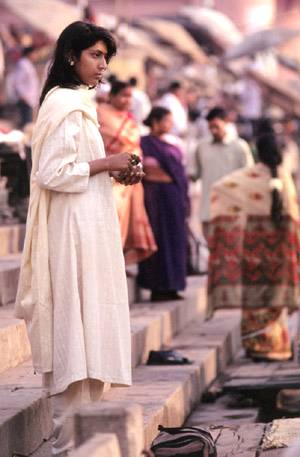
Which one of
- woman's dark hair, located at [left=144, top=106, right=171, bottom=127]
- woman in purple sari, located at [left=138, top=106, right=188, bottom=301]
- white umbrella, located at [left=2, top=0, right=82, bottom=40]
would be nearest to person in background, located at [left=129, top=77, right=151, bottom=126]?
white umbrella, located at [left=2, top=0, right=82, bottom=40]

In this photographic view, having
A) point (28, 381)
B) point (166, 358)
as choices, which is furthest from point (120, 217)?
point (28, 381)

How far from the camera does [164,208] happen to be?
48.0 ft

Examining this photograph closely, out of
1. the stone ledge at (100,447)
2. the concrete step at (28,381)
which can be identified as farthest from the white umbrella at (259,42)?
the stone ledge at (100,447)

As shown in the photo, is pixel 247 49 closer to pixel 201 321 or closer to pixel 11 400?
pixel 201 321

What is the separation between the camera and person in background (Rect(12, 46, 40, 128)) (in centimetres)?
2134

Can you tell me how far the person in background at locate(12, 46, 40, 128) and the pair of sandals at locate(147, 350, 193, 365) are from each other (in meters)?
9.98

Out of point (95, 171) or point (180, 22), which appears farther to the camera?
point (180, 22)

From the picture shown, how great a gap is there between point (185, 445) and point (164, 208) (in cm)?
675

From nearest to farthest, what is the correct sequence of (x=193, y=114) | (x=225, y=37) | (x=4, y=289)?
(x=4, y=289) → (x=193, y=114) → (x=225, y=37)

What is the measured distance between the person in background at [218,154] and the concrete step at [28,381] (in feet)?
10.4

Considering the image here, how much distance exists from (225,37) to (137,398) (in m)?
25.9

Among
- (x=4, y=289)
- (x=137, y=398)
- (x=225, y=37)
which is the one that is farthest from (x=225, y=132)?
(x=225, y=37)

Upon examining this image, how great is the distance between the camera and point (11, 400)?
855 cm

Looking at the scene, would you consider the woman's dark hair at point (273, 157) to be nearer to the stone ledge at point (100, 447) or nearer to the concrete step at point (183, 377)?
the concrete step at point (183, 377)
